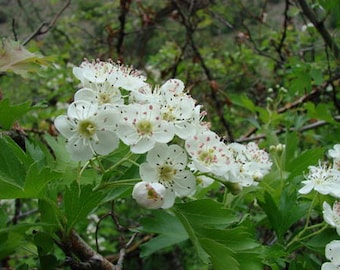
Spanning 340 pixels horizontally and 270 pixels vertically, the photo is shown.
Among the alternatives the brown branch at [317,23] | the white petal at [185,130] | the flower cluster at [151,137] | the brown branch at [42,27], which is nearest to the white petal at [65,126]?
the flower cluster at [151,137]

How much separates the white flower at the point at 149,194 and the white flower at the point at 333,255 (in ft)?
1.32

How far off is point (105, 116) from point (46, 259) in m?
0.33

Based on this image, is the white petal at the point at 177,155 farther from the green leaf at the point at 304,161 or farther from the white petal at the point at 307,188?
the green leaf at the point at 304,161

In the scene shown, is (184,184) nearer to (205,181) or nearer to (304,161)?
(205,181)

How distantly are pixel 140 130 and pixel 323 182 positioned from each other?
50 cm

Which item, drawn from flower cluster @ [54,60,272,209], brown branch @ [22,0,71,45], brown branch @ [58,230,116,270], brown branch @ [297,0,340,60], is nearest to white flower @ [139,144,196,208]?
flower cluster @ [54,60,272,209]

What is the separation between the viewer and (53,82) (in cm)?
442

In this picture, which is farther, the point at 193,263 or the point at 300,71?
the point at 193,263

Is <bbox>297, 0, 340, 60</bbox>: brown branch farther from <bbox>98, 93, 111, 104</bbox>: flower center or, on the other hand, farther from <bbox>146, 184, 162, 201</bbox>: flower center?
<bbox>146, 184, 162, 201</bbox>: flower center

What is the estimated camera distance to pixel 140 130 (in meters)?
0.93

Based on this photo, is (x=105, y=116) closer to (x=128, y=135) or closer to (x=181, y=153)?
(x=128, y=135)

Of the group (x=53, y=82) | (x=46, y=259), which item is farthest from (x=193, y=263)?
(x=46, y=259)

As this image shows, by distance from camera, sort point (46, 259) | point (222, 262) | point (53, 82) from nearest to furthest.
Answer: point (222, 262) → point (46, 259) → point (53, 82)

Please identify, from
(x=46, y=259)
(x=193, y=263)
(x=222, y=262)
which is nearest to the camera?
(x=222, y=262)
